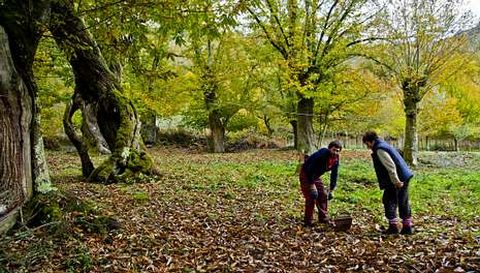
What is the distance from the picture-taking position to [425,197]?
10555 millimetres

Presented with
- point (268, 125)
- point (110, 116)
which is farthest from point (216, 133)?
point (110, 116)

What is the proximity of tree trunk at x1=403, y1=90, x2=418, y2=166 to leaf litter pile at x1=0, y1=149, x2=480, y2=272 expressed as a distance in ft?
37.1

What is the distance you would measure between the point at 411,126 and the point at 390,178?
14.3 metres

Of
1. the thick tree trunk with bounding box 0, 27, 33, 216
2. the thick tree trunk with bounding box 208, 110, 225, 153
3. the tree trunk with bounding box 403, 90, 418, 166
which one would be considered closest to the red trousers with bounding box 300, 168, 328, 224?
the thick tree trunk with bounding box 0, 27, 33, 216

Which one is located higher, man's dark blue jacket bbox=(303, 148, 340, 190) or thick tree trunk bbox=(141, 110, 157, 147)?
thick tree trunk bbox=(141, 110, 157, 147)

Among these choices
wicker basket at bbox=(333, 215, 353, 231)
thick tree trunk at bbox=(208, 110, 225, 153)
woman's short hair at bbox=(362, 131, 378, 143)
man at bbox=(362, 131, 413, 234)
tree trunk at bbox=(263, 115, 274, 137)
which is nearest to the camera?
man at bbox=(362, 131, 413, 234)

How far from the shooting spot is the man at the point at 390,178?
247 inches

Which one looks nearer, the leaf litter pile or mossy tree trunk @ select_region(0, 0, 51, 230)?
the leaf litter pile

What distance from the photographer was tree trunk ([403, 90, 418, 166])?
18.9 m

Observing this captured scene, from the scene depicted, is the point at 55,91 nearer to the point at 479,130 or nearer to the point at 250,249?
the point at 250,249

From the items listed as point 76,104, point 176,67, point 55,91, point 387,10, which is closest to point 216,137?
point 176,67

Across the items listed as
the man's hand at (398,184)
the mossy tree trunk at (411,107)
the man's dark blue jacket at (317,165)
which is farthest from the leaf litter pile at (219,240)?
the mossy tree trunk at (411,107)

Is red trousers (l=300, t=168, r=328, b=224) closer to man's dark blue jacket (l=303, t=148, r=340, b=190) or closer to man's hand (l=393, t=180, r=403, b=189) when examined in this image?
man's dark blue jacket (l=303, t=148, r=340, b=190)

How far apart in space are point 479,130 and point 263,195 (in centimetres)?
3733
